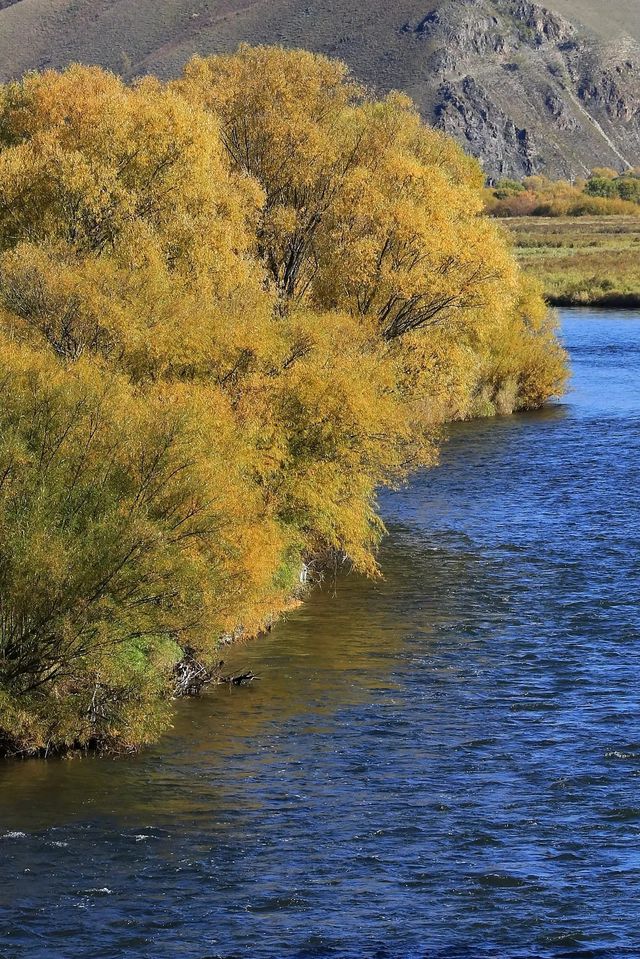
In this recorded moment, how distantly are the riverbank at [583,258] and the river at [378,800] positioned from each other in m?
51.5

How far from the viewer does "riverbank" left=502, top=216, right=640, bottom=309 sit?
96.8 m

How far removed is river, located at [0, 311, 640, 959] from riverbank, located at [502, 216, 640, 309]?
5150 centimetres

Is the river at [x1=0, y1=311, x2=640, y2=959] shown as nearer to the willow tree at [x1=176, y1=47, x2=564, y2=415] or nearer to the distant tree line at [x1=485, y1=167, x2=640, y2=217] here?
the willow tree at [x1=176, y1=47, x2=564, y2=415]

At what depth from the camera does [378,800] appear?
2033cm

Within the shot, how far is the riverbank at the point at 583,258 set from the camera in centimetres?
9681

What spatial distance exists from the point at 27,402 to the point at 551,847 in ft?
35.0

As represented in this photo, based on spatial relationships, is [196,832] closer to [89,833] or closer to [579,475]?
[89,833]

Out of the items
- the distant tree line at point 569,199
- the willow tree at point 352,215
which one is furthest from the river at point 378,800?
the distant tree line at point 569,199

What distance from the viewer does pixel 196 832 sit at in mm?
19188

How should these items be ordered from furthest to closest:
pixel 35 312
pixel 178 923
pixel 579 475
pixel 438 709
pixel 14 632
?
pixel 579 475, pixel 35 312, pixel 438 709, pixel 14 632, pixel 178 923

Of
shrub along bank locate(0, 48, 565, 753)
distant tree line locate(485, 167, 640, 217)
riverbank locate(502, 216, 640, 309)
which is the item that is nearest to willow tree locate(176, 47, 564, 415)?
shrub along bank locate(0, 48, 565, 753)

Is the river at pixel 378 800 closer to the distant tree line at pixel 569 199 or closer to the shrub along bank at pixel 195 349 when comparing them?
the shrub along bank at pixel 195 349

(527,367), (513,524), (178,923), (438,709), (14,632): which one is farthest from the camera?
(527,367)

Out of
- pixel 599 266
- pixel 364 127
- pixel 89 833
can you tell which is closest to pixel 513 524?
pixel 364 127
